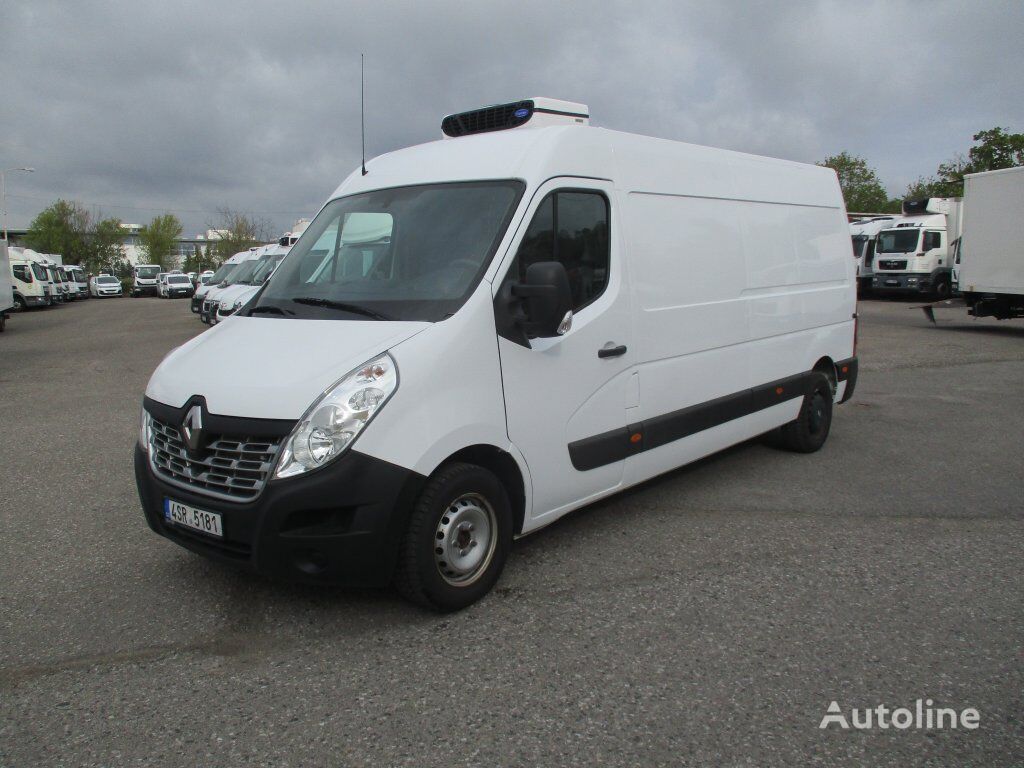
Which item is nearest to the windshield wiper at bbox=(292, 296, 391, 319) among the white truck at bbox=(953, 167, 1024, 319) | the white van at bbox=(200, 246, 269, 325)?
the white van at bbox=(200, 246, 269, 325)

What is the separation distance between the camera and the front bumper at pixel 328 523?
132 inches

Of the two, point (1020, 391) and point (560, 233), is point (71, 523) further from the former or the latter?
point (1020, 391)

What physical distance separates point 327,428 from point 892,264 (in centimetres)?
2848

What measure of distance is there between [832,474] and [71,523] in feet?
18.1

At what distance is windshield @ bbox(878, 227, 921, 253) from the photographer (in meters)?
27.2

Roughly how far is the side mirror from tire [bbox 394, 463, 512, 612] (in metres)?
0.76

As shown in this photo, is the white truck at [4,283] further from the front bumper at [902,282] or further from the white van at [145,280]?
the white van at [145,280]

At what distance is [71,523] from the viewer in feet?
17.3

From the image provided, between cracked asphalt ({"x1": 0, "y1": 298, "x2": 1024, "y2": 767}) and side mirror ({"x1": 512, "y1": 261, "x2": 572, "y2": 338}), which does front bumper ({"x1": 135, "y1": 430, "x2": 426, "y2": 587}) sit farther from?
side mirror ({"x1": 512, "y1": 261, "x2": 572, "y2": 338})

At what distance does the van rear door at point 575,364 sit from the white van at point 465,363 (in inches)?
0.5

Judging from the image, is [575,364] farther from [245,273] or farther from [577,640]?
[245,273]

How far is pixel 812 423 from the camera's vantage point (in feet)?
22.9

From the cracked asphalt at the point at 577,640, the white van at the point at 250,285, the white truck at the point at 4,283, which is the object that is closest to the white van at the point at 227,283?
the white van at the point at 250,285

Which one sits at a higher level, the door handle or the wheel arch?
the door handle
